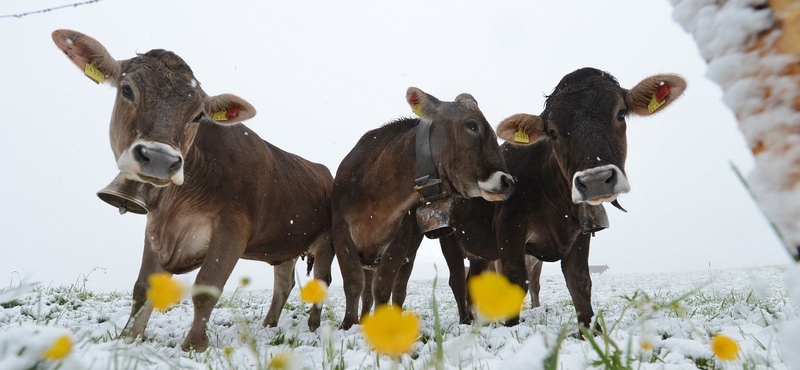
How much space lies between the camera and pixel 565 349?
2307mm

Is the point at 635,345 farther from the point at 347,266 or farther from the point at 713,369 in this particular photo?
the point at 347,266

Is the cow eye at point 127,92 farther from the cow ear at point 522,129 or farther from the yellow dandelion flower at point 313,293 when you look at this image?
the cow ear at point 522,129

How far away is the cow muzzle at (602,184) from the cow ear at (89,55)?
4.09 m

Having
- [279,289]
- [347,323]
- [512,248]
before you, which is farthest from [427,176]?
[279,289]

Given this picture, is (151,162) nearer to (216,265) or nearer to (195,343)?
(216,265)

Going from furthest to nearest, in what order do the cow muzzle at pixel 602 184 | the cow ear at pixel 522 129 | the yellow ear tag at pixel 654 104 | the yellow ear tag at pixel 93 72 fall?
the cow ear at pixel 522 129 < the yellow ear tag at pixel 654 104 < the yellow ear tag at pixel 93 72 < the cow muzzle at pixel 602 184

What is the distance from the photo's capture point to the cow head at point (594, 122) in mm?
3908

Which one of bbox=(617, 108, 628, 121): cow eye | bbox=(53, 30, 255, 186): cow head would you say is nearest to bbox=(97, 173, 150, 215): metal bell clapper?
bbox=(53, 30, 255, 186): cow head

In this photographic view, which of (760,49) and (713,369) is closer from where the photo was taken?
(760,49)

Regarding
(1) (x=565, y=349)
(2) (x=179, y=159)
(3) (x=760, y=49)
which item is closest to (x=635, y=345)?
(1) (x=565, y=349)

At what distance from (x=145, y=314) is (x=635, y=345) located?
4026 millimetres

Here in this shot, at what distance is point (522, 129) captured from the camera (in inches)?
210

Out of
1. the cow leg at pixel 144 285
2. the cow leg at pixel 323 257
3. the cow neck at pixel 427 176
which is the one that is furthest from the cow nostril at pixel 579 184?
the cow leg at pixel 144 285

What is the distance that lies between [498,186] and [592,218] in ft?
3.06
